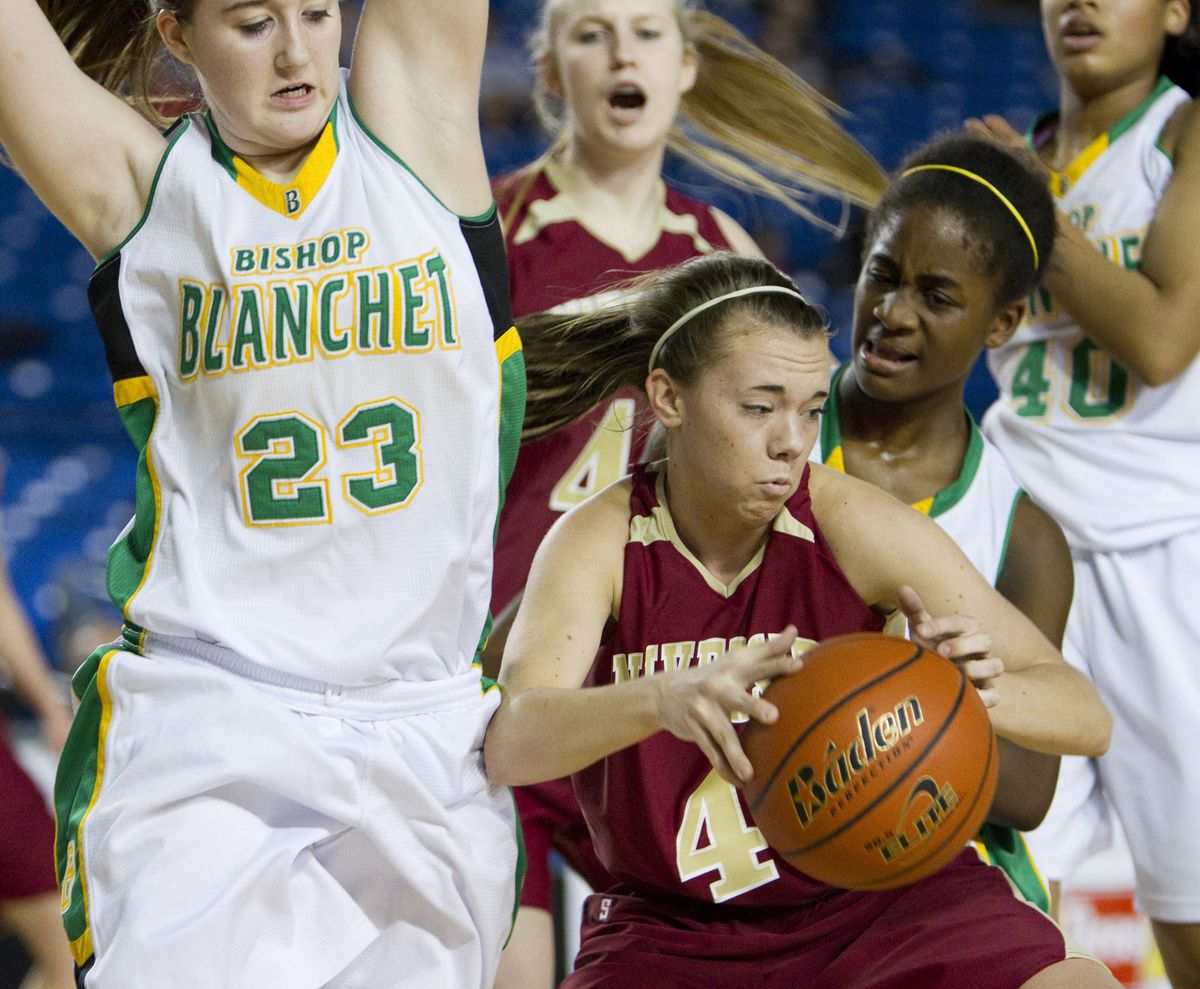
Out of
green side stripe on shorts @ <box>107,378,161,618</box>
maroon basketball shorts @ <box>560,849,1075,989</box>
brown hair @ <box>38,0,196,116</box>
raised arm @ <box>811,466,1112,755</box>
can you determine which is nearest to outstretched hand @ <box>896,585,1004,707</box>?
raised arm @ <box>811,466,1112,755</box>

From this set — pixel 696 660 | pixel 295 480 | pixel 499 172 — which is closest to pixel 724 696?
pixel 696 660

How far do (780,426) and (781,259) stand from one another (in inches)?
271

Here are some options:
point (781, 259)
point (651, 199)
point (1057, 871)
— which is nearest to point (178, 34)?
point (651, 199)

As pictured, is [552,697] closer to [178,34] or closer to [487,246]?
[487,246]

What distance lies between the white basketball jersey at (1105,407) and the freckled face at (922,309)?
22.0 inches

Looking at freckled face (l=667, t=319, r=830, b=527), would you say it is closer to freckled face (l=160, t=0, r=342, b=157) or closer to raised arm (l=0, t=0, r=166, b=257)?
freckled face (l=160, t=0, r=342, b=157)

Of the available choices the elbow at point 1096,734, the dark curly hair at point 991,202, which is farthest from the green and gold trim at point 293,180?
the elbow at point 1096,734

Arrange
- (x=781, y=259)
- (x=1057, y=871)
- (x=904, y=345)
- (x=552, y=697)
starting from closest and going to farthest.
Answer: (x=552, y=697) < (x=904, y=345) < (x=1057, y=871) < (x=781, y=259)

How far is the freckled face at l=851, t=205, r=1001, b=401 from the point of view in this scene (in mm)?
3107

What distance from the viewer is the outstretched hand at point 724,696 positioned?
208 cm

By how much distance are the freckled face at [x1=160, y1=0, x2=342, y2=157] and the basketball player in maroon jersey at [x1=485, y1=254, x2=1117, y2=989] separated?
710mm

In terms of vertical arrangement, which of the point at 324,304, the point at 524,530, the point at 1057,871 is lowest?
the point at 1057,871

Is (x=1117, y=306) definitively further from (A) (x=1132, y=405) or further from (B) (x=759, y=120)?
(B) (x=759, y=120)

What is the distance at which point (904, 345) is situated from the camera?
3092mm
